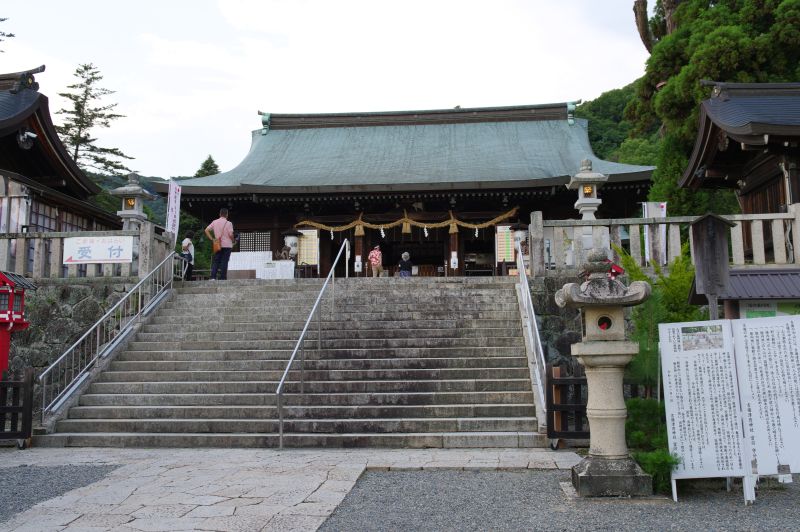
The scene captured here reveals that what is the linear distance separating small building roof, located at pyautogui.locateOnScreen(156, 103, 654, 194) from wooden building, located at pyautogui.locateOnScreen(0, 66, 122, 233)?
92.0 inches

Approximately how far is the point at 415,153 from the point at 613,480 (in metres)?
16.7

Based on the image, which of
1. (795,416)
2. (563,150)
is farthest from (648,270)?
(563,150)

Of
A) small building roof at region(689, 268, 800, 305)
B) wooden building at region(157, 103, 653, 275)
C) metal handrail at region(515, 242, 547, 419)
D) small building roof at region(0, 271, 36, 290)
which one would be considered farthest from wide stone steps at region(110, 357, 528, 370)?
wooden building at region(157, 103, 653, 275)

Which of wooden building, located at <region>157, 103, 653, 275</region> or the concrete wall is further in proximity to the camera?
wooden building, located at <region>157, 103, 653, 275</region>

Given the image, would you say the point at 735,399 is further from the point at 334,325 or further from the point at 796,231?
the point at 334,325

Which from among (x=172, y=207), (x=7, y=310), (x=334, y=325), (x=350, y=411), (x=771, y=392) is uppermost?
(x=172, y=207)

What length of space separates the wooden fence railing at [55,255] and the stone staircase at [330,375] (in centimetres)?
91

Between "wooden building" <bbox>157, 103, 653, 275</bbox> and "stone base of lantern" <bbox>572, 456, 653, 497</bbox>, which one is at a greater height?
"wooden building" <bbox>157, 103, 653, 275</bbox>

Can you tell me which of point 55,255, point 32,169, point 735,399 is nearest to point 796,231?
point 735,399

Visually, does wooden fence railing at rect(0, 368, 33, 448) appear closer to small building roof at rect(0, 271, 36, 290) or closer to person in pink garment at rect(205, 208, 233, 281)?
small building roof at rect(0, 271, 36, 290)

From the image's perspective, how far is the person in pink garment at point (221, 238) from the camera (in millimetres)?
12227

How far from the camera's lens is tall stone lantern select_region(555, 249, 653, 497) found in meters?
4.93

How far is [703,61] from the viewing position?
15.0m

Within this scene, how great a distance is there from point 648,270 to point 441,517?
6622mm
